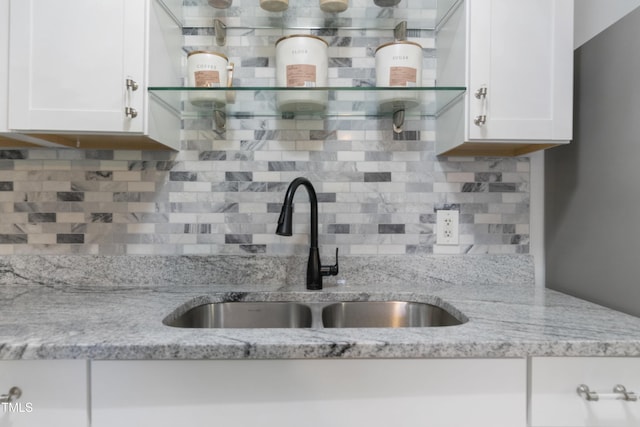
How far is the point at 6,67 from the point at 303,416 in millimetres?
1223

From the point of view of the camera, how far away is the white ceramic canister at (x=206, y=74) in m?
1.18

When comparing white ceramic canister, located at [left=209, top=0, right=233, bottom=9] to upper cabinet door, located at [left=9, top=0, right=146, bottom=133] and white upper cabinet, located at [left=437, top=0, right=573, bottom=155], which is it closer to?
upper cabinet door, located at [left=9, top=0, right=146, bottom=133]

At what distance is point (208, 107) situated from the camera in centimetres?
128

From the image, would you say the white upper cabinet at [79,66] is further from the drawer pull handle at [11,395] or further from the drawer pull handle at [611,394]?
the drawer pull handle at [611,394]

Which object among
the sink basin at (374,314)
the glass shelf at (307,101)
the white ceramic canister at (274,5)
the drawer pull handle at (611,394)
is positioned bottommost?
the drawer pull handle at (611,394)

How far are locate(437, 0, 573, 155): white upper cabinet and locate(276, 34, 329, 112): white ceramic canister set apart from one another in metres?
0.44

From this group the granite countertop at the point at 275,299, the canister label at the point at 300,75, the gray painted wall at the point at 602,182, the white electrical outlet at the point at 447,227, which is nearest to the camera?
the granite countertop at the point at 275,299

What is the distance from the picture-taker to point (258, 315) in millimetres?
1226

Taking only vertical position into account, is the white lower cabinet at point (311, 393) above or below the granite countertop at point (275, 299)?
below

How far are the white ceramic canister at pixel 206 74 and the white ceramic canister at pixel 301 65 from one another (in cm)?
19

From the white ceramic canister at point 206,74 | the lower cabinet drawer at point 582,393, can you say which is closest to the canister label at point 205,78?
the white ceramic canister at point 206,74

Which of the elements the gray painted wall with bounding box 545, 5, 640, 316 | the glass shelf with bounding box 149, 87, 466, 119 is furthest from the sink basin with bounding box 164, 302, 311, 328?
the gray painted wall with bounding box 545, 5, 640, 316

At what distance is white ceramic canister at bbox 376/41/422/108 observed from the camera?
1.16 m

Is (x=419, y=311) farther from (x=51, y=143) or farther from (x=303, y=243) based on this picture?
(x=51, y=143)
